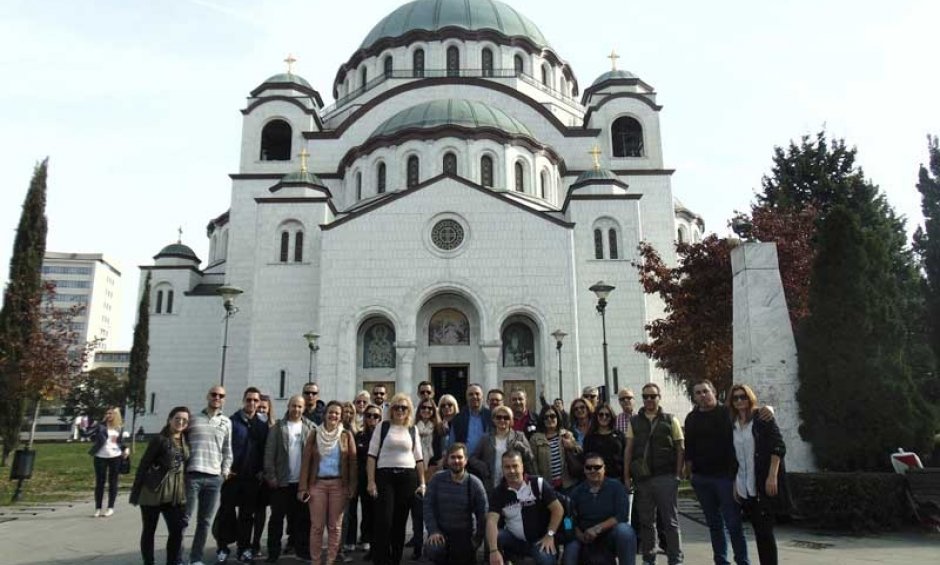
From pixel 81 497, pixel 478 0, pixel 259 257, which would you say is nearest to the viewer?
pixel 81 497

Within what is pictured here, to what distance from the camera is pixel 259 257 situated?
24500mm

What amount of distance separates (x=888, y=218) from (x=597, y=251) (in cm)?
968

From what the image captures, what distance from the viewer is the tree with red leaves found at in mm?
16656

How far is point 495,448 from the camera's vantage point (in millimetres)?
6395

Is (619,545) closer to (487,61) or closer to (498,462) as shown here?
(498,462)

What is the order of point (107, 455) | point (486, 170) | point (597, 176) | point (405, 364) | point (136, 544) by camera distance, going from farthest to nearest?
point (486, 170) < point (597, 176) < point (405, 364) < point (107, 455) < point (136, 544)

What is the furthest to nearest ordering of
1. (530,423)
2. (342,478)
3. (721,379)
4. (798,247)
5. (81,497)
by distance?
(721,379), (798,247), (81,497), (530,423), (342,478)

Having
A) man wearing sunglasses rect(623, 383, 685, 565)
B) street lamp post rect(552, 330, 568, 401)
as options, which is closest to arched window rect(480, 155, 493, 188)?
street lamp post rect(552, 330, 568, 401)

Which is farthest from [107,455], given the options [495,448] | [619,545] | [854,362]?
[854,362]

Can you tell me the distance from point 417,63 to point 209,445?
31.2m

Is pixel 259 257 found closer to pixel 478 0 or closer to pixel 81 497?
pixel 81 497

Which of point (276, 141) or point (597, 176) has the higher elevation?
point (276, 141)

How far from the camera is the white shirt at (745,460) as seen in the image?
5.82m

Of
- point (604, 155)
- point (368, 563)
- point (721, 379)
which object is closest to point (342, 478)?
point (368, 563)
